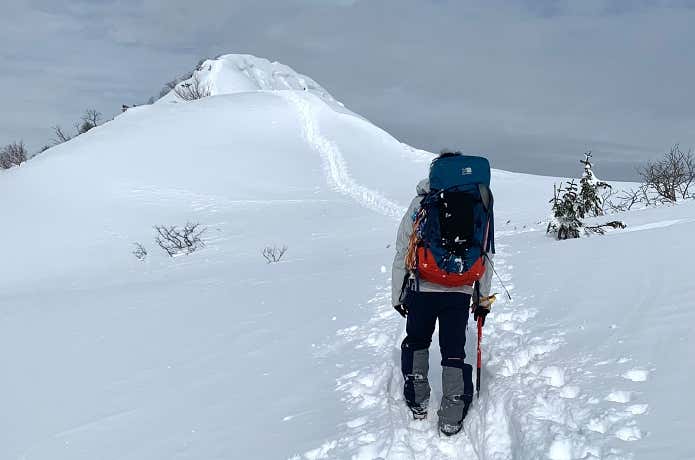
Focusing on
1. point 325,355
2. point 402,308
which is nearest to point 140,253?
point 325,355

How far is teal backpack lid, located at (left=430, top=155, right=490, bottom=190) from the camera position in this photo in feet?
11.2

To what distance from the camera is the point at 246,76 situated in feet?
426

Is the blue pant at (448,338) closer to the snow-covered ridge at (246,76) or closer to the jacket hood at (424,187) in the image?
the jacket hood at (424,187)

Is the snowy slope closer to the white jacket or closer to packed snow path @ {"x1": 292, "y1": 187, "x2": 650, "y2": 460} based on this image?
packed snow path @ {"x1": 292, "y1": 187, "x2": 650, "y2": 460}

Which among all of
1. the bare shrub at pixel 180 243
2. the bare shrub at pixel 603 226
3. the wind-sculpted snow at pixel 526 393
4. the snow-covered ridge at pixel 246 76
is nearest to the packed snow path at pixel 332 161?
the bare shrub at pixel 180 243

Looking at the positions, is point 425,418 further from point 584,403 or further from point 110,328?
point 110,328

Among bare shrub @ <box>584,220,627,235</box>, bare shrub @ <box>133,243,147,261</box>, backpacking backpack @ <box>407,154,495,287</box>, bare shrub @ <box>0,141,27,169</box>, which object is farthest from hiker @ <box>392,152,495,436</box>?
bare shrub @ <box>0,141,27,169</box>

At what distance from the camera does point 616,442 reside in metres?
2.84

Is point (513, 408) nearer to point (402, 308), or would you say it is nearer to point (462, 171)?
point (402, 308)

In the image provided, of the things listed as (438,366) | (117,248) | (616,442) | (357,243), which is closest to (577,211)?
(357,243)

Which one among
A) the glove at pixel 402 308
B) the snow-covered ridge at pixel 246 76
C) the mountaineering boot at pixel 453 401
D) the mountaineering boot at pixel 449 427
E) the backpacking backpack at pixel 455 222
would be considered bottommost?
the mountaineering boot at pixel 449 427

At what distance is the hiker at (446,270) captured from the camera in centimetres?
345

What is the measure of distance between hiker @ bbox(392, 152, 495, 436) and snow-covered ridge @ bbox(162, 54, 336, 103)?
225 feet

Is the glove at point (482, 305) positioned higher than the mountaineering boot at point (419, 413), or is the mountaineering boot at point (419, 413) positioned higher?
the glove at point (482, 305)
